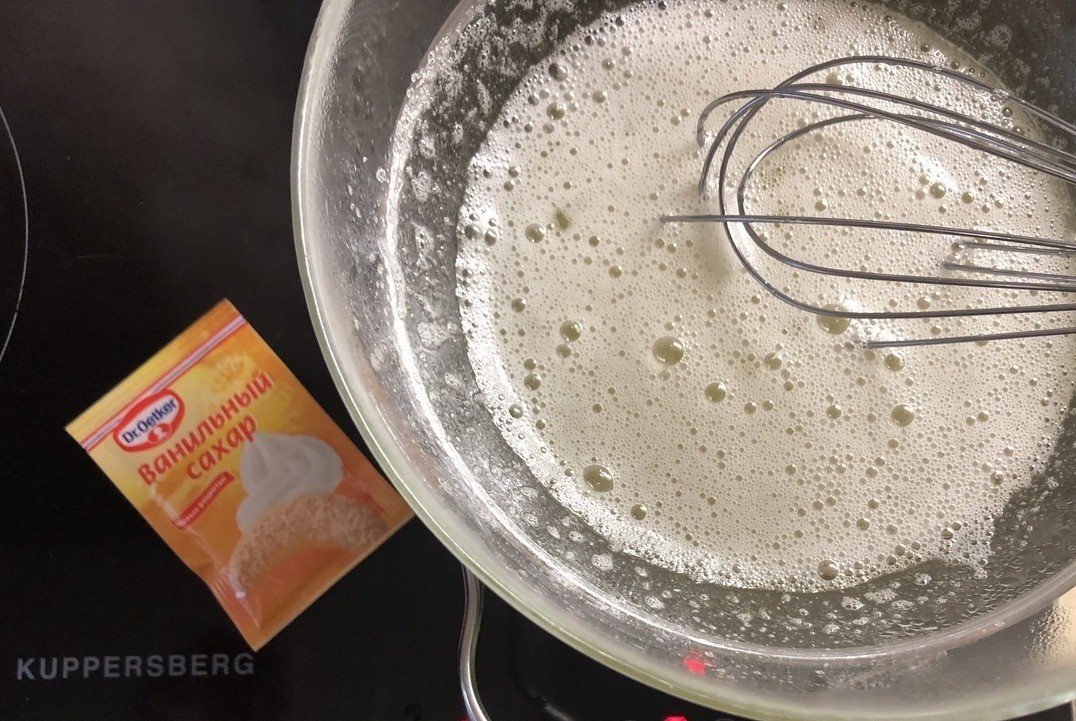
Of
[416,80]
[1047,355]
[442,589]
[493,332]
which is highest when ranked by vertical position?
[416,80]

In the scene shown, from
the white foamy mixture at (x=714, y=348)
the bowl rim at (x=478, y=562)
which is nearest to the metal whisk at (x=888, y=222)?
the white foamy mixture at (x=714, y=348)

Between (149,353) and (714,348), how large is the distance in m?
0.50

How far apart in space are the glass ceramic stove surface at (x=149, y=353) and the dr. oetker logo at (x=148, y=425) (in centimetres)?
4

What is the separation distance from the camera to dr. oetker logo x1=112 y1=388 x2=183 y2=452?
62 centimetres

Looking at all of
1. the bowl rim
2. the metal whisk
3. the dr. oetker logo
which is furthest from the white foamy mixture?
the dr. oetker logo

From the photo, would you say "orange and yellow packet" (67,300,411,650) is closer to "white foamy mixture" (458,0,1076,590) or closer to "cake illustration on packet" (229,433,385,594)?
"cake illustration on packet" (229,433,385,594)

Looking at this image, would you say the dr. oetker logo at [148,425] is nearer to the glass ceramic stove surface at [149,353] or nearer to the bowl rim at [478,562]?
the glass ceramic stove surface at [149,353]

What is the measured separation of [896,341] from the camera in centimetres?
63

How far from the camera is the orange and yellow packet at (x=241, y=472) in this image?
2.01ft

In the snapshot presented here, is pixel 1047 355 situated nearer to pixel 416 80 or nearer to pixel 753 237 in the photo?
pixel 753 237

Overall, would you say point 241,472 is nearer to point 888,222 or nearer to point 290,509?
point 290,509

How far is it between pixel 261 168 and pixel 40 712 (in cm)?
51

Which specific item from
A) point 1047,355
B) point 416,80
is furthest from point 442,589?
point 1047,355

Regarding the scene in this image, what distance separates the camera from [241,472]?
626 millimetres
